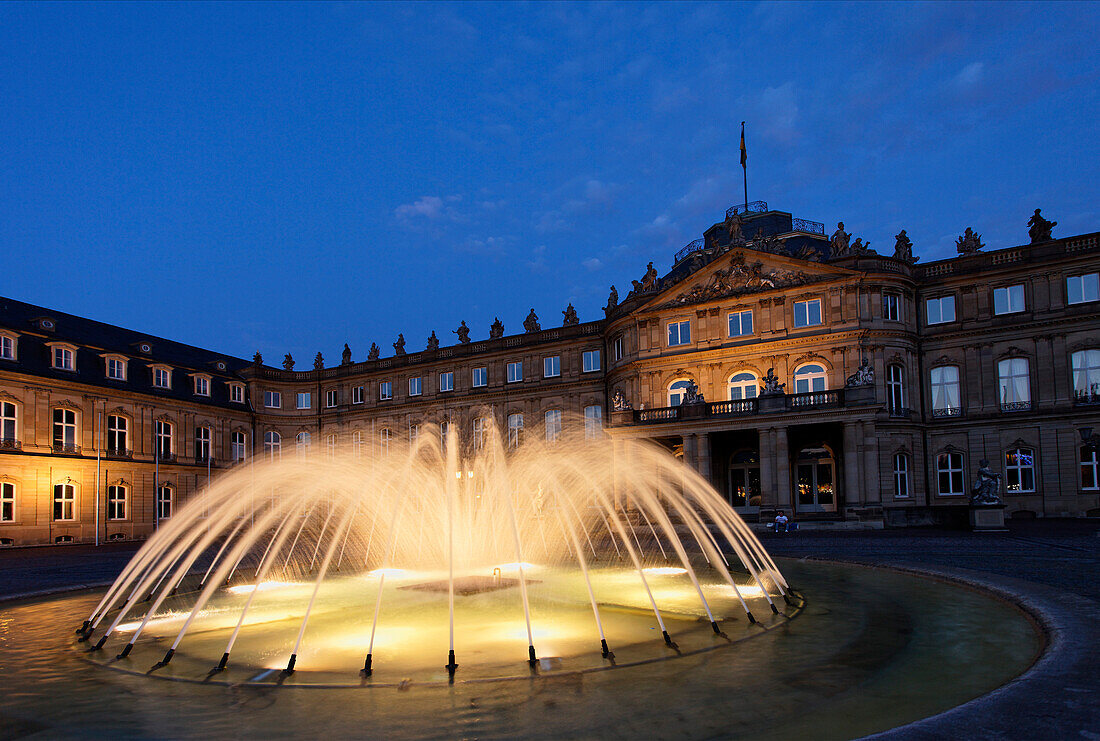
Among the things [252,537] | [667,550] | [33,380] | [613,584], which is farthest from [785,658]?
[33,380]

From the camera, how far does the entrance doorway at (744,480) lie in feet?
165

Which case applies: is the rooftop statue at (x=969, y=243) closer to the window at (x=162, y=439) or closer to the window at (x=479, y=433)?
the window at (x=479, y=433)

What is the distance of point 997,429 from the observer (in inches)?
1847

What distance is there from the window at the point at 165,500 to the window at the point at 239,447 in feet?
26.9

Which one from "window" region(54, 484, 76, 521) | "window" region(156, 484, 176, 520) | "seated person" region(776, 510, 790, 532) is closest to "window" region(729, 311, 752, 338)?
"seated person" region(776, 510, 790, 532)

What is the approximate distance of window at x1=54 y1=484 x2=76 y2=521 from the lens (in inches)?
2037

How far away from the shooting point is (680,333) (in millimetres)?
52188

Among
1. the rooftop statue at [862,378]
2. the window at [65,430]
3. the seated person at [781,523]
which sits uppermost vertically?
the rooftop statue at [862,378]

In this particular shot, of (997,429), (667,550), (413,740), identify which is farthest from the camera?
(997,429)

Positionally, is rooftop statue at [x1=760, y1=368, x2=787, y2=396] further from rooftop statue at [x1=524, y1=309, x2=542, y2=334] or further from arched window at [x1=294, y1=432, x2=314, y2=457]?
arched window at [x1=294, y1=432, x2=314, y2=457]

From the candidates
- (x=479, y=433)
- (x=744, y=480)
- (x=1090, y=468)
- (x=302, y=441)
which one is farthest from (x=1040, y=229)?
(x=302, y=441)

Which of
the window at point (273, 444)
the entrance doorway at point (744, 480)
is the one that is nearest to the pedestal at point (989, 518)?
the entrance doorway at point (744, 480)

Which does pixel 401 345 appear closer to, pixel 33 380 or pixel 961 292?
pixel 33 380

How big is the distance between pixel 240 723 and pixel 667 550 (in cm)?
2513
